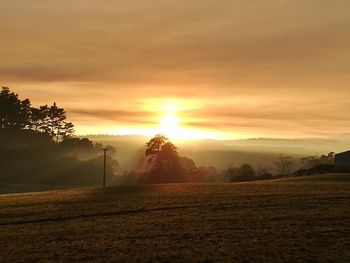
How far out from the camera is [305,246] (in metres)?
23.0

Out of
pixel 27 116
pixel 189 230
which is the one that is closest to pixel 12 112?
pixel 27 116

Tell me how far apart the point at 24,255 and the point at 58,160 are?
116130 millimetres

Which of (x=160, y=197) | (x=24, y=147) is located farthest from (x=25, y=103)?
(x=160, y=197)

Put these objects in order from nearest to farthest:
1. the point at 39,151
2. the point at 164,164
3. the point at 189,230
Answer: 1. the point at 189,230
2. the point at 164,164
3. the point at 39,151

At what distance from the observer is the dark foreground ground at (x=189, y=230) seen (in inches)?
902

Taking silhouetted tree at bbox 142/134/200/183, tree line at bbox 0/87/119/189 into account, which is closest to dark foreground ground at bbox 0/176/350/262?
silhouetted tree at bbox 142/134/200/183

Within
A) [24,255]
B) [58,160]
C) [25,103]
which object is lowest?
[24,255]

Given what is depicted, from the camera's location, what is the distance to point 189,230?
94.3 ft

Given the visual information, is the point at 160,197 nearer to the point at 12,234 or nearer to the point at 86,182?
the point at 12,234

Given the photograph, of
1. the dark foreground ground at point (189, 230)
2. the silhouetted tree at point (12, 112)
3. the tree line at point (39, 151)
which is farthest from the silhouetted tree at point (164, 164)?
the dark foreground ground at point (189, 230)

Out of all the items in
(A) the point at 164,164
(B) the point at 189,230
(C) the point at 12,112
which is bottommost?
(B) the point at 189,230

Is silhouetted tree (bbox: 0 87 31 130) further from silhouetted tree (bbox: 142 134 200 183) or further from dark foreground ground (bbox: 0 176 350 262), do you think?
dark foreground ground (bbox: 0 176 350 262)

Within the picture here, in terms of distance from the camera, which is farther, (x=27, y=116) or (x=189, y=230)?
(x=27, y=116)

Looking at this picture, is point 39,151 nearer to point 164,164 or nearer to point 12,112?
point 12,112
